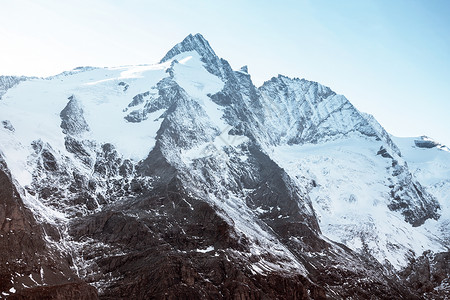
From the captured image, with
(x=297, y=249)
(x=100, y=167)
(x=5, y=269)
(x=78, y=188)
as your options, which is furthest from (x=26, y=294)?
(x=297, y=249)

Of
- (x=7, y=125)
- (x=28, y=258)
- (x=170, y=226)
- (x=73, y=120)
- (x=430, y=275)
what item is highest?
(x=73, y=120)

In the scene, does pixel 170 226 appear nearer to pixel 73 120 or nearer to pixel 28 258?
pixel 28 258

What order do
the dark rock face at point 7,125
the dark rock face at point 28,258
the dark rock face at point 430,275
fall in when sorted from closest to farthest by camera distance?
the dark rock face at point 28,258, the dark rock face at point 7,125, the dark rock face at point 430,275

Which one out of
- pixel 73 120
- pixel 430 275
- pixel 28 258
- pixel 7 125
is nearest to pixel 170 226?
pixel 28 258

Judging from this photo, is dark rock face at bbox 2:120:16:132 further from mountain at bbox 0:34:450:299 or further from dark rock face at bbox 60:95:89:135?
dark rock face at bbox 60:95:89:135

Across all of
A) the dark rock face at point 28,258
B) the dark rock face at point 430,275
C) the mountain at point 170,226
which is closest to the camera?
the dark rock face at point 28,258

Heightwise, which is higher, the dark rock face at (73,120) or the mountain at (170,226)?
the dark rock face at (73,120)

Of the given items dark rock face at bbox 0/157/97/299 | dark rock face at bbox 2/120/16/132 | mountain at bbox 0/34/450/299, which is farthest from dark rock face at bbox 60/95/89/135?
dark rock face at bbox 0/157/97/299

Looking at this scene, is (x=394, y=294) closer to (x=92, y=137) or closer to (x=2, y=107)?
(x=92, y=137)

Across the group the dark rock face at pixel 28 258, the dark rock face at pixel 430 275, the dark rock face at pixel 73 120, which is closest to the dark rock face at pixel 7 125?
the dark rock face at pixel 73 120

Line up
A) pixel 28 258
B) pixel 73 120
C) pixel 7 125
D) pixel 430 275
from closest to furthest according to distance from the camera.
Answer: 1. pixel 28 258
2. pixel 7 125
3. pixel 430 275
4. pixel 73 120

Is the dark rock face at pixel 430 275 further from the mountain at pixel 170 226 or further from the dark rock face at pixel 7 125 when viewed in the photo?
the dark rock face at pixel 7 125
